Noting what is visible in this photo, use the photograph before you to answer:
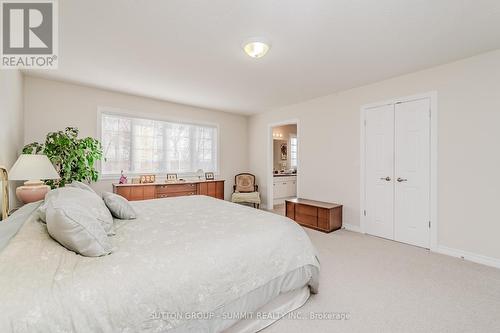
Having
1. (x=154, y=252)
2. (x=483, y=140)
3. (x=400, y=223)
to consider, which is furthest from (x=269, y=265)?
(x=483, y=140)

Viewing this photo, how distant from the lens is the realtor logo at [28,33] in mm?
1993

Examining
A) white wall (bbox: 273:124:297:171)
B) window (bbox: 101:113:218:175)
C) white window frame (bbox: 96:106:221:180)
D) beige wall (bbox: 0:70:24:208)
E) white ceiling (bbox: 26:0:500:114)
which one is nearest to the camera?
white ceiling (bbox: 26:0:500:114)

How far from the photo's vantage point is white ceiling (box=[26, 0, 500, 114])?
1.99 meters

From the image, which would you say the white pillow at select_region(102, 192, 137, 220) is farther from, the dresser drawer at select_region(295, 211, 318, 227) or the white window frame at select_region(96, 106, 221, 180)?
the dresser drawer at select_region(295, 211, 318, 227)

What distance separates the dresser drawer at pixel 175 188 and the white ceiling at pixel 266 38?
192cm

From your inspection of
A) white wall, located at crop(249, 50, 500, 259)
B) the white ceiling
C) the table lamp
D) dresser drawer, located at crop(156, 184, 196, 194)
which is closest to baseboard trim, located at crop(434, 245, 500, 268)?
white wall, located at crop(249, 50, 500, 259)

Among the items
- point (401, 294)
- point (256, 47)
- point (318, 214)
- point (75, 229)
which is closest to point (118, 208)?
point (75, 229)

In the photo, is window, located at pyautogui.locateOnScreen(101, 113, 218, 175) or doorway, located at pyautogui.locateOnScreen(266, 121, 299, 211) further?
doorway, located at pyautogui.locateOnScreen(266, 121, 299, 211)

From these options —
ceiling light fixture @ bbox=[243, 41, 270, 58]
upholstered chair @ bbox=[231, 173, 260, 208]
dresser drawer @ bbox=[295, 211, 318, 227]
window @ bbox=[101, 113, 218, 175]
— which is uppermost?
ceiling light fixture @ bbox=[243, 41, 270, 58]

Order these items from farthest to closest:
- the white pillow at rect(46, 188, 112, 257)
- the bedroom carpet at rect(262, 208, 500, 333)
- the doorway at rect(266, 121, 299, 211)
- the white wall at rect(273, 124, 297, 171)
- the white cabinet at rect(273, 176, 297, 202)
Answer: the white wall at rect(273, 124, 297, 171) < the white cabinet at rect(273, 176, 297, 202) < the doorway at rect(266, 121, 299, 211) < the bedroom carpet at rect(262, 208, 500, 333) < the white pillow at rect(46, 188, 112, 257)

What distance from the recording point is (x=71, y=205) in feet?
4.42

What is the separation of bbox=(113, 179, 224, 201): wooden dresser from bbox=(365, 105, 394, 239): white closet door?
10.3ft

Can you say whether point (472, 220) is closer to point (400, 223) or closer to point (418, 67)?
point (400, 223)

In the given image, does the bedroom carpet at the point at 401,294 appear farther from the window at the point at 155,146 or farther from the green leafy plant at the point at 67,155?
the window at the point at 155,146
